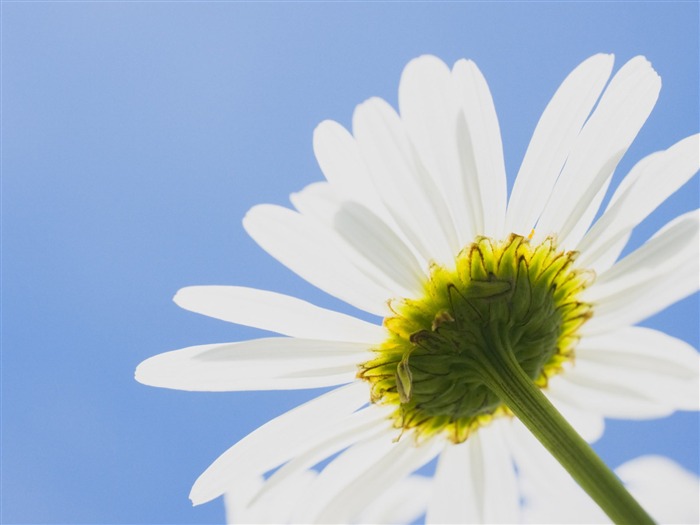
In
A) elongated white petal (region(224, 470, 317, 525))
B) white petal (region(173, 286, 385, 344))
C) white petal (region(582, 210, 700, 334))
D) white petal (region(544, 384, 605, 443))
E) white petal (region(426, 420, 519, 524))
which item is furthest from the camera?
white petal (region(544, 384, 605, 443))

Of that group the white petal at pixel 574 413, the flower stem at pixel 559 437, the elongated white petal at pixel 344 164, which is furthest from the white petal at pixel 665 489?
the elongated white petal at pixel 344 164

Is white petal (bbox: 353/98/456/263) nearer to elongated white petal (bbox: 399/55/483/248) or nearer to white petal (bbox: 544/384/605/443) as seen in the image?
elongated white petal (bbox: 399/55/483/248)

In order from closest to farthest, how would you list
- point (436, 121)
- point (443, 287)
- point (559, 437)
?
point (559, 437)
point (436, 121)
point (443, 287)

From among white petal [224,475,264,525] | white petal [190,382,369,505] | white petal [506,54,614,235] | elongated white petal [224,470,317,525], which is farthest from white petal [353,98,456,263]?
white petal [224,475,264,525]

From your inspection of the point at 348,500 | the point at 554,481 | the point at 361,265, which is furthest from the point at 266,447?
the point at 554,481

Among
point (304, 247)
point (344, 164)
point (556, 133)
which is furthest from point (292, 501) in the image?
point (556, 133)

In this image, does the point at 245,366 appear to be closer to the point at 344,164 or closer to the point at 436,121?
the point at 344,164

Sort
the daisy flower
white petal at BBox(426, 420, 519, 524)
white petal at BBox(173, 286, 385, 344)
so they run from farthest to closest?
white petal at BBox(426, 420, 519, 524), white petal at BBox(173, 286, 385, 344), the daisy flower
